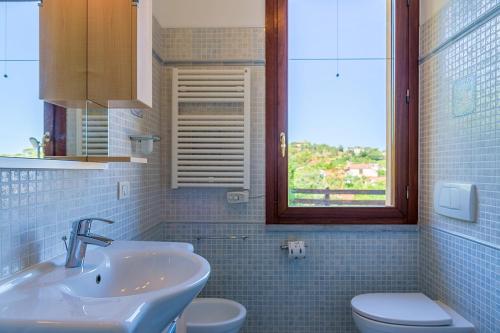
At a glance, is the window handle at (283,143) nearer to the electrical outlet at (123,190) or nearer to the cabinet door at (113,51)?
the electrical outlet at (123,190)

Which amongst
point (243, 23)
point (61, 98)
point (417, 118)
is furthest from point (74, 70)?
point (417, 118)

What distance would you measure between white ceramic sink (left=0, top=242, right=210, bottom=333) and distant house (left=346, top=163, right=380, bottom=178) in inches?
51.9

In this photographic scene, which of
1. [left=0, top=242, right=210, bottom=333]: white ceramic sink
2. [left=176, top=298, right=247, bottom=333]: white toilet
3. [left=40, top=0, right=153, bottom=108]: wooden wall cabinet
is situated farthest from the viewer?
[left=176, top=298, right=247, bottom=333]: white toilet

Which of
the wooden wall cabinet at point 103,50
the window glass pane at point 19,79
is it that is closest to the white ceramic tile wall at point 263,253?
the wooden wall cabinet at point 103,50

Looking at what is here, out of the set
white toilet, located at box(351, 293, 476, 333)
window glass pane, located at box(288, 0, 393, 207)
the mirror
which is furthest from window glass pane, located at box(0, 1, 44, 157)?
white toilet, located at box(351, 293, 476, 333)

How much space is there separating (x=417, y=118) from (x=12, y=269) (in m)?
2.21

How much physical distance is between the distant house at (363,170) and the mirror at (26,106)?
161cm

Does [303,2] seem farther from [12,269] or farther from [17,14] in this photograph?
[12,269]

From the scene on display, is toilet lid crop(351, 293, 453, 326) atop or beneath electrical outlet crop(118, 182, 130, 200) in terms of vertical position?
beneath

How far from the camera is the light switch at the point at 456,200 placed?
162 centimetres

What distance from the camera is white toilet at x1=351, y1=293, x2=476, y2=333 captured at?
1.62 metres

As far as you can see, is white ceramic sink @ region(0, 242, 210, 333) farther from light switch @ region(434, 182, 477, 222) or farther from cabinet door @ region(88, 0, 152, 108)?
light switch @ region(434, 182, 477, 222)

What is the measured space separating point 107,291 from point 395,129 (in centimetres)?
189

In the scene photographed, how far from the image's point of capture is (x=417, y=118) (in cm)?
218
